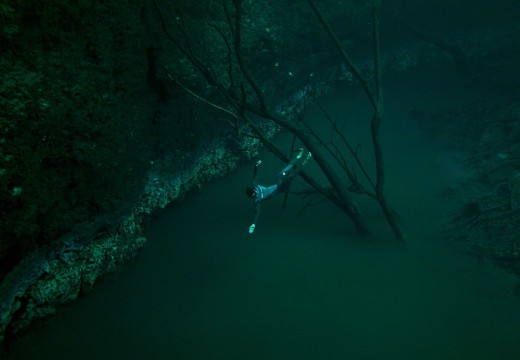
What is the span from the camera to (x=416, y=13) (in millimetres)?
8203

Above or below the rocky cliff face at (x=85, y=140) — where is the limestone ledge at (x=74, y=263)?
below

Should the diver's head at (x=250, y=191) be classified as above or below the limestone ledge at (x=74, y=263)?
above

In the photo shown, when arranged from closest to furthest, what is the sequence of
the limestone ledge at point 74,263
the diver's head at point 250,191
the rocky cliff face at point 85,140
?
the rocky cliff face at point 85,140 → the limestone ledge at point 74,263 → the diver's head at point 250,191

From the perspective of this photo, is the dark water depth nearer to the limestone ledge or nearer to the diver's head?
the limestone ledge

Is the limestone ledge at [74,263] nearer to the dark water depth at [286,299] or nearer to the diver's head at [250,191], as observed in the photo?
the dark water depth at [286,299]

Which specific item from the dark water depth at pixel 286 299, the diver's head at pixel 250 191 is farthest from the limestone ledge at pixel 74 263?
the diver's head at pixel 250 191

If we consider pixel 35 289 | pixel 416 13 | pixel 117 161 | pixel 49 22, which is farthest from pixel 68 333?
pixel 416 13

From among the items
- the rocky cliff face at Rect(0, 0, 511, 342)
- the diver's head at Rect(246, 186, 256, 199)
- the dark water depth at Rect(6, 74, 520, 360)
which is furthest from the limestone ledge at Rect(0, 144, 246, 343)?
the diver's head at Rect(246, 186, 256, 199)

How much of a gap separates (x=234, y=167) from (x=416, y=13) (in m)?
6.85

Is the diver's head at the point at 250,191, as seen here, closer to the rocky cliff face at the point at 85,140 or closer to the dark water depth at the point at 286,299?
the dark water depth at the point at 286,299

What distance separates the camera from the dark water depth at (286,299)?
2.83 meters

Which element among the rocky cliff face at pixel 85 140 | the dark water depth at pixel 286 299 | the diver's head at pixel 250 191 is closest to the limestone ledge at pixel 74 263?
the rocky cliff face at pixel 85 140

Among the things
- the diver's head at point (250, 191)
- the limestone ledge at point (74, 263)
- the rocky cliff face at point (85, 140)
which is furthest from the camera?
the diver's head at point (250, 191)

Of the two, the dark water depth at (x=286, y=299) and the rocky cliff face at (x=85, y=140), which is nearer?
the rocky cliff face at (x=85, y=140)
